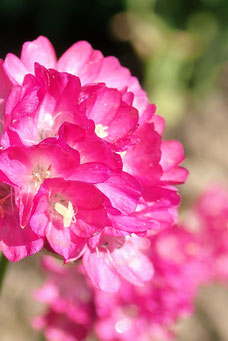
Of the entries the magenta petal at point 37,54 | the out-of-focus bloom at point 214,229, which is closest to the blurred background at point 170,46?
the out-of-focus bloom at point 214,229

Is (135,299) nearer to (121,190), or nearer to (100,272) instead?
(100,272)

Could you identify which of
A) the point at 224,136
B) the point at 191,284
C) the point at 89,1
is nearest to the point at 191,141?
the point at 224,136

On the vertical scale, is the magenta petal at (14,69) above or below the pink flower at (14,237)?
above

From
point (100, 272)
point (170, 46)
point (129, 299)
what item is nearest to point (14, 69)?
point (100, 272)

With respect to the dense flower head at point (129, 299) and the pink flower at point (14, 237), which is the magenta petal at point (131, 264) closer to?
the pink flower at point (14, 237)

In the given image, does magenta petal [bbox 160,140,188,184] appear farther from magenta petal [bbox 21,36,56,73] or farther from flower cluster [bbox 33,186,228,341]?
flower cluster [bbox 33,186,228,341]

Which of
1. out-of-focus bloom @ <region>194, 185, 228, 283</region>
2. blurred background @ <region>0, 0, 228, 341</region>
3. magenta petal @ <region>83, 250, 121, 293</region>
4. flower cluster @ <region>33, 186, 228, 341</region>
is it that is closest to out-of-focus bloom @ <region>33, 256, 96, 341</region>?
flower cluster @ <region>33, 186, 228, 341</region>

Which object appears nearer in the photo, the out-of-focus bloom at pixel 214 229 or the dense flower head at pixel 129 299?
the dense flower head at pixel 129 299
